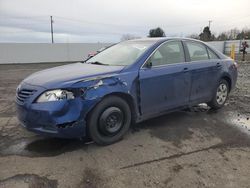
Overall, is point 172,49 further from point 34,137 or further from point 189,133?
point 34,137

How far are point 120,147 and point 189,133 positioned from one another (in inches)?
53.0

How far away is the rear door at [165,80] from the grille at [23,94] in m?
1.68

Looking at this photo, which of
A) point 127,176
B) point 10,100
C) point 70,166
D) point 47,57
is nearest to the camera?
point 127,176

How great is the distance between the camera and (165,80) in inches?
187

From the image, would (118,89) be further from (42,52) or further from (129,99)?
(42,52)

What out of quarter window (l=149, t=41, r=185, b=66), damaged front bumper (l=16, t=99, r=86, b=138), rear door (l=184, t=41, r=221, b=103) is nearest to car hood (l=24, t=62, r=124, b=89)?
damaged front bumper (l=16, t=99, r=86, b=138)

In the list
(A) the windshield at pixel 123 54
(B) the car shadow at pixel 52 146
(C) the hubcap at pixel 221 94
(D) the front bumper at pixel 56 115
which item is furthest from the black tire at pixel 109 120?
(C) the hubcap at pixel 221 94

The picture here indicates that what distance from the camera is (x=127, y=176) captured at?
3.29 metres

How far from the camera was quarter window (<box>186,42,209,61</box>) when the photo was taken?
5.43 meters

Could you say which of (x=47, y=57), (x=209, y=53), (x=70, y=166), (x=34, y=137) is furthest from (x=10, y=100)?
(x=47, y=57)

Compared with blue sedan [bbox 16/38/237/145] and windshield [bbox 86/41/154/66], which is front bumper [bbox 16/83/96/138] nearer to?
blue sedan [bbox 16/38/237/145]

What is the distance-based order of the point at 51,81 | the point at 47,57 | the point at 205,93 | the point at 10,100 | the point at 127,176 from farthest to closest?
the point at 47,57 < the point at 10,100 < the point at 205,93 < the point at 51,81 < the point at 127,176

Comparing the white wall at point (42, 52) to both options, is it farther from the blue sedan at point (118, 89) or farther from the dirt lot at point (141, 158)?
the blue sedan at point (118, 89)

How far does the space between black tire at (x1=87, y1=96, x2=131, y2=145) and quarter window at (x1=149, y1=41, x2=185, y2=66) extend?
100 centimetres
